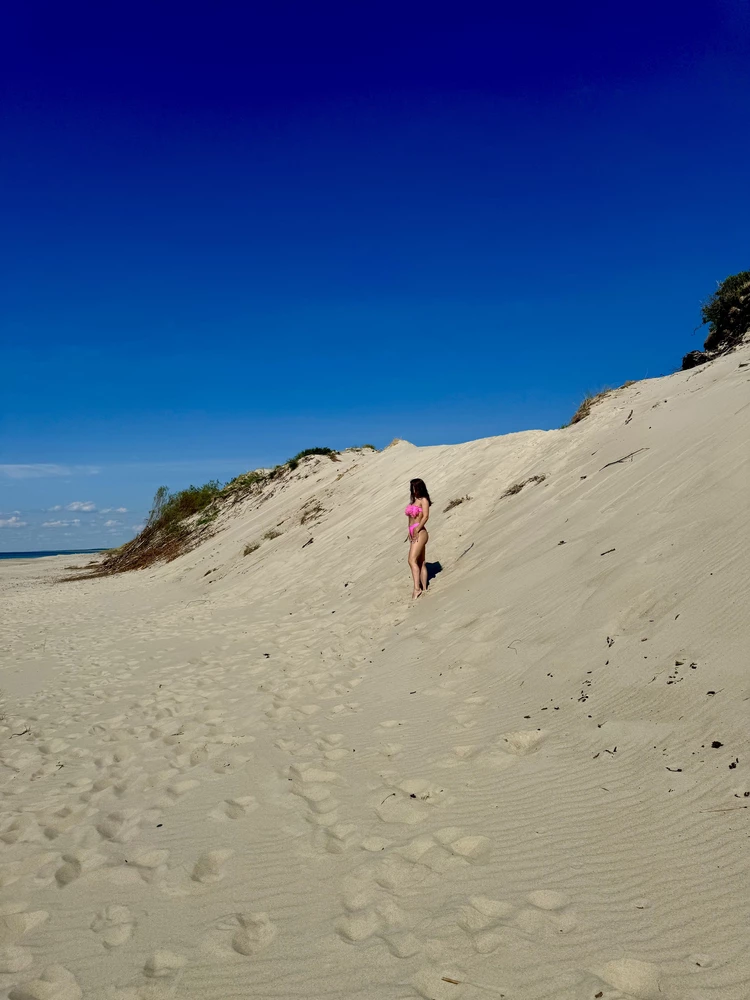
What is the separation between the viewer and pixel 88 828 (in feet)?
12.1

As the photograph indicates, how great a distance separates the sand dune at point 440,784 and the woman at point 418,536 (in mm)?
348

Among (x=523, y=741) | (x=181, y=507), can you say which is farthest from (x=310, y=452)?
(x=523, y=741)

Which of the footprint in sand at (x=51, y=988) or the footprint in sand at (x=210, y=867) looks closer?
the footprint in sand at (x=51, y=988)

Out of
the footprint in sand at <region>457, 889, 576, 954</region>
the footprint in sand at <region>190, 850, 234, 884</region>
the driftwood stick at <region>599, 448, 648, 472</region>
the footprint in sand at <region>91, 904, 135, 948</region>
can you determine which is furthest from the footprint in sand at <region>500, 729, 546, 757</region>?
the driftwood stick at <region>599, 448, 648, 472</region>

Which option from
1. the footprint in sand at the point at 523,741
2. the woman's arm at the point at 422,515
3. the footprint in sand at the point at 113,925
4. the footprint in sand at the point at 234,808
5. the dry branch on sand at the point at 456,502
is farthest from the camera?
Result: the dry branch on sand at the point at 456,502

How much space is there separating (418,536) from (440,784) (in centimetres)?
564

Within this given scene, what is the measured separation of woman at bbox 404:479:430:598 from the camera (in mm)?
9219

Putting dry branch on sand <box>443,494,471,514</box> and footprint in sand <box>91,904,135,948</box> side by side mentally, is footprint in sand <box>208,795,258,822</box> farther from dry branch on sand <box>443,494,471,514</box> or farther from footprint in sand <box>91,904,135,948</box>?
dry branch on sand <box>443,494,471,514</box>

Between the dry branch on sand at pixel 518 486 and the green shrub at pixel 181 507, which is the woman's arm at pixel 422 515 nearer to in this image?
the dry branch on sand at pixel 518 486

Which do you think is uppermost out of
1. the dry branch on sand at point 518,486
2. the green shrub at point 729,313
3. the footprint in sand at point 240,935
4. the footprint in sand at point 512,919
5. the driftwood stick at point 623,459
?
the green shrub at point 729,313

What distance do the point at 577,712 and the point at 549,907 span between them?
186 centimetres

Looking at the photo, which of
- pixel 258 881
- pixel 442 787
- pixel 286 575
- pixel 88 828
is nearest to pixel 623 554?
pixel 442 787

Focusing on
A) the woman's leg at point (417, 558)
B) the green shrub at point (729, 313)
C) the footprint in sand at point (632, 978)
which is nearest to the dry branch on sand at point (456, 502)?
the woman's leg at point (417, 558)

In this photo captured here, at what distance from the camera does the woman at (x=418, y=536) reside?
9219 millimetres
